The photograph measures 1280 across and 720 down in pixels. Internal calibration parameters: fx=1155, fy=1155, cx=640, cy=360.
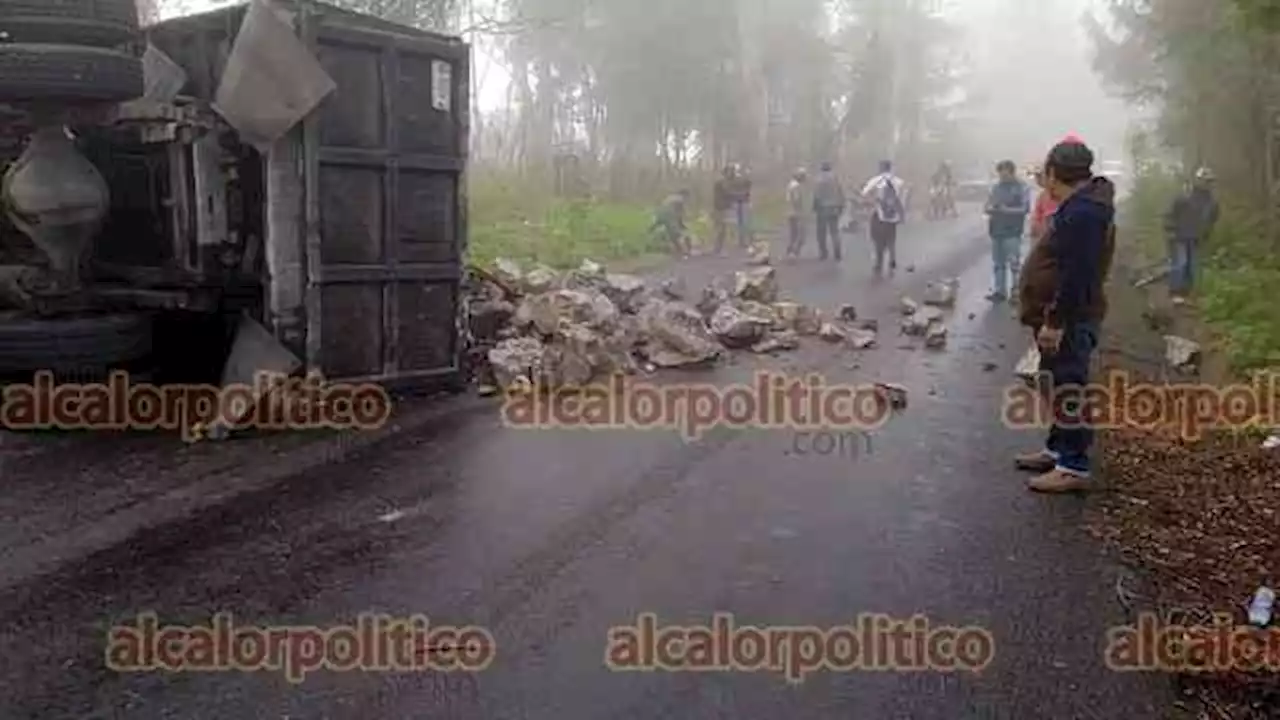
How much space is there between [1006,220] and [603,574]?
411 inches

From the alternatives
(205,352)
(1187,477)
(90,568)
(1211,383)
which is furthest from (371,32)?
(1211,383)

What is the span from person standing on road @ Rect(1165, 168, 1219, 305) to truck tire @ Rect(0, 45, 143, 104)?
11.5 m

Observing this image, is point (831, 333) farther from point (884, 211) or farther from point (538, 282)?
point (884, 211)

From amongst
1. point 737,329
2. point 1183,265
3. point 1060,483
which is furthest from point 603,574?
point 1183,265

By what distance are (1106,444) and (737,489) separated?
2643 mm

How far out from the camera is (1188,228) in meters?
13.5

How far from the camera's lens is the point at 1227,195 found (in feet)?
57.1

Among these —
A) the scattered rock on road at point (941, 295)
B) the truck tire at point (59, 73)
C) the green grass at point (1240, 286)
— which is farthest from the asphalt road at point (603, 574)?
the scattered rock on road at point (941, 295)

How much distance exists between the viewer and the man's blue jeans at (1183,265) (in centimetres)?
1376

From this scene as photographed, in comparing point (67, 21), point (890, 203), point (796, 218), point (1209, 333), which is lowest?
point (1209, 333)

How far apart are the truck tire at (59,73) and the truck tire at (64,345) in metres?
1.29

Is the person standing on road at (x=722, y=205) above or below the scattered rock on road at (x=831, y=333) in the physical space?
above

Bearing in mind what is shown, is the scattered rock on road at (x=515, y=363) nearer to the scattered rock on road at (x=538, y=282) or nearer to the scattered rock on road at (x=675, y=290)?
the scattered rock on road at (x=538, y=282)

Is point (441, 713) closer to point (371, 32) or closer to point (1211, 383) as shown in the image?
point (371, 32)
